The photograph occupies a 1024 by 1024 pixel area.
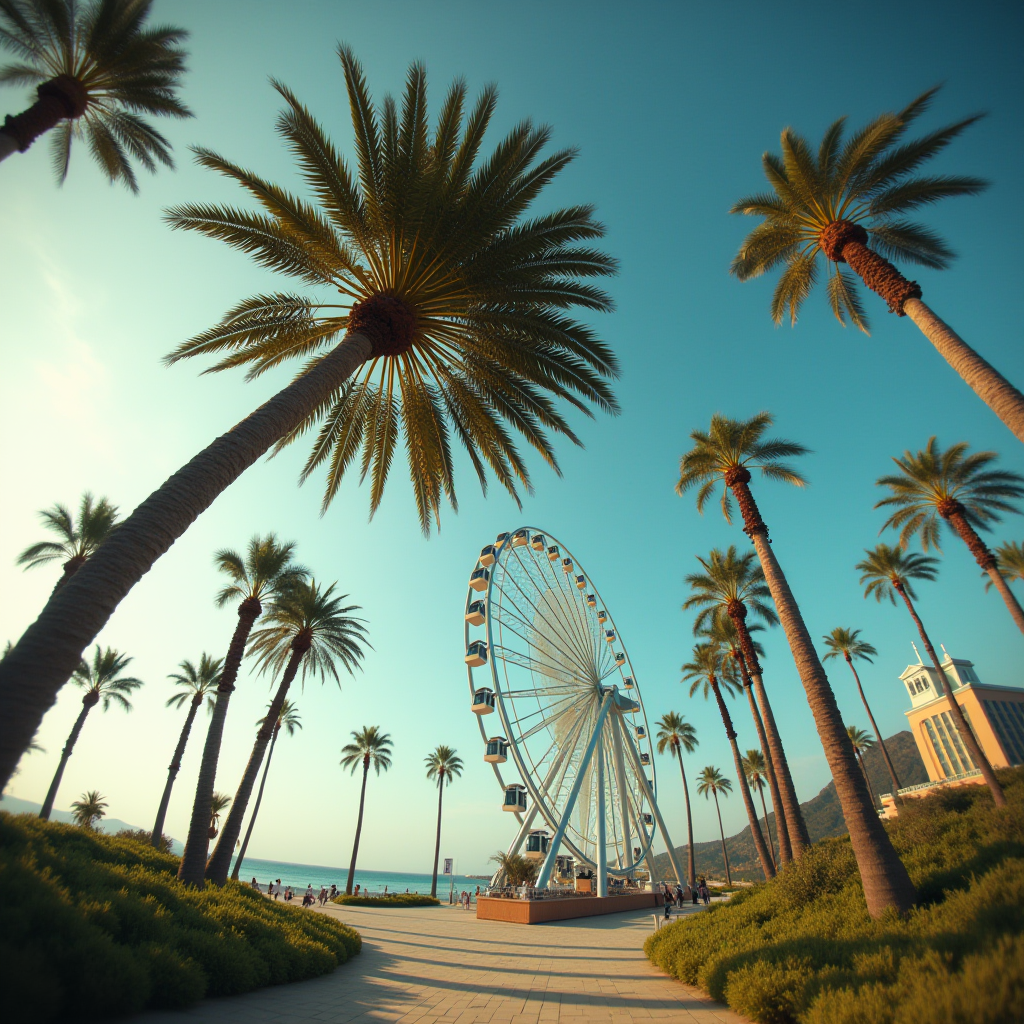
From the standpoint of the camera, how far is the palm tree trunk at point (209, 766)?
1400cm

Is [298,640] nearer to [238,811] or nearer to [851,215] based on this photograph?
[238,811]

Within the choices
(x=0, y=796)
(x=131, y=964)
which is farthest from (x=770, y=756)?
(x=0, y=796)

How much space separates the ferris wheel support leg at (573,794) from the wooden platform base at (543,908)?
112cm

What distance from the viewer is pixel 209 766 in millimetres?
15461

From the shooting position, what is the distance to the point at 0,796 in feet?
11.6

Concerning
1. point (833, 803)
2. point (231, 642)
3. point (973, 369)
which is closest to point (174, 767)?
point (231, 642)

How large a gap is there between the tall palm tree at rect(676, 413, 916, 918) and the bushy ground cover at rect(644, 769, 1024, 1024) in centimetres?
50

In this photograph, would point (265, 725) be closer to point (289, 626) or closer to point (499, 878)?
point (289, 626)

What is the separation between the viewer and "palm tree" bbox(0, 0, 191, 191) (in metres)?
10.0

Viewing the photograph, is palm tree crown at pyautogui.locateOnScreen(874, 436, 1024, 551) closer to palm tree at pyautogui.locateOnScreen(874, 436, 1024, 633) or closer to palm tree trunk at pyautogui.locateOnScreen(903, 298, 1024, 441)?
palm tree at pyautogui.locateOnScreen(874, 436, 1024, 633)

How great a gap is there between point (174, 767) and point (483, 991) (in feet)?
109

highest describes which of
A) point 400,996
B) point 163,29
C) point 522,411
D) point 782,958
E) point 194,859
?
point 163,29

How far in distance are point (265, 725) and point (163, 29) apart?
19.3 metres

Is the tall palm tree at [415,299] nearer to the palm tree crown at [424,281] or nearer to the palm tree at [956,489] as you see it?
the palm tree crown at [424,281]
